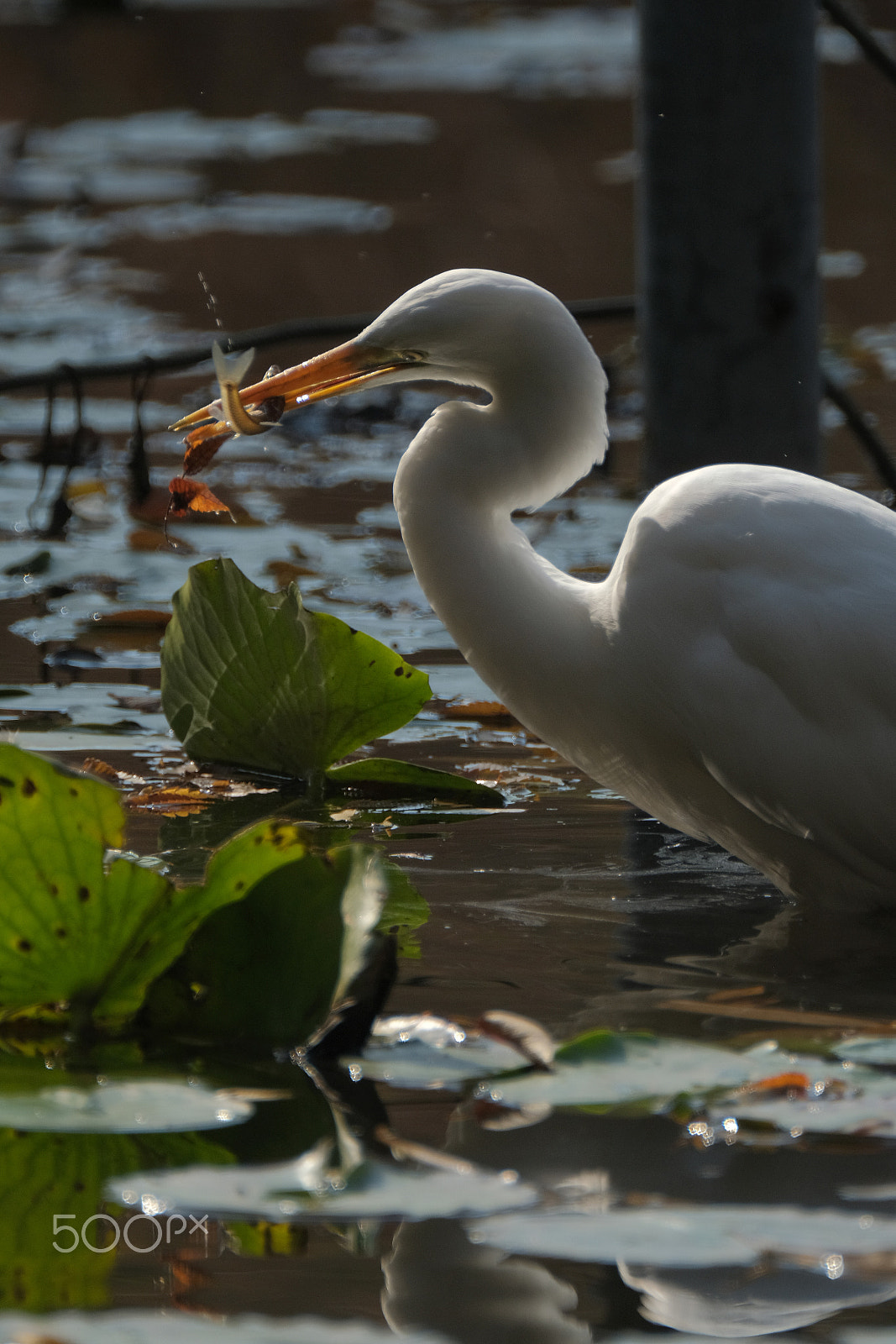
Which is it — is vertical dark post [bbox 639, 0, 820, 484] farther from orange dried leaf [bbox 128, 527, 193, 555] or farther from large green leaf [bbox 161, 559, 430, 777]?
orange dried leaf [bbox 128, 527, 193, 555]

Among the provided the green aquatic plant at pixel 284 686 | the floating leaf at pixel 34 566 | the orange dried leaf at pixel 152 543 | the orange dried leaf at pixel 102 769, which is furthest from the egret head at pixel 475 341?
the orange dried leaf at pixel 152 543

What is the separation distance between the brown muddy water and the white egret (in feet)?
0.61

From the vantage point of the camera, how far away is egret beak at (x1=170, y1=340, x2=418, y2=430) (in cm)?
264

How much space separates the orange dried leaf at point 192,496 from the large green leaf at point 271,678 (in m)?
0.18

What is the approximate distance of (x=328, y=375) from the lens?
2.67 m

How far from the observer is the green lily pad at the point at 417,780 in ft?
10.1

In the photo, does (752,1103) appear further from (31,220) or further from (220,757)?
(31,220)

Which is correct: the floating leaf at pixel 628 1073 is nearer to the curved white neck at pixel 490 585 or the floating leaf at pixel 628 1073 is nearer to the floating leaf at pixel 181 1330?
the floating leaf at pixel 181 1330

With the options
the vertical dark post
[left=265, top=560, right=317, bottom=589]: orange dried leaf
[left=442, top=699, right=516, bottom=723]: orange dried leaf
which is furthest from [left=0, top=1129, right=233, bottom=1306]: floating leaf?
[left=265, top=560, right=317, bottom=589]: orange dried leaf

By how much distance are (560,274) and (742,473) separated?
224 inches

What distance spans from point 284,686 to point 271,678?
0.03 metres

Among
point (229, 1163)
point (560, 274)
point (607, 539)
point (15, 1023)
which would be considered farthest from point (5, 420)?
point (229, 1163)

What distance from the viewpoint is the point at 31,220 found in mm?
9711

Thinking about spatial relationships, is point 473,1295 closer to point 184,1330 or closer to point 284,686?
point 184,1330
